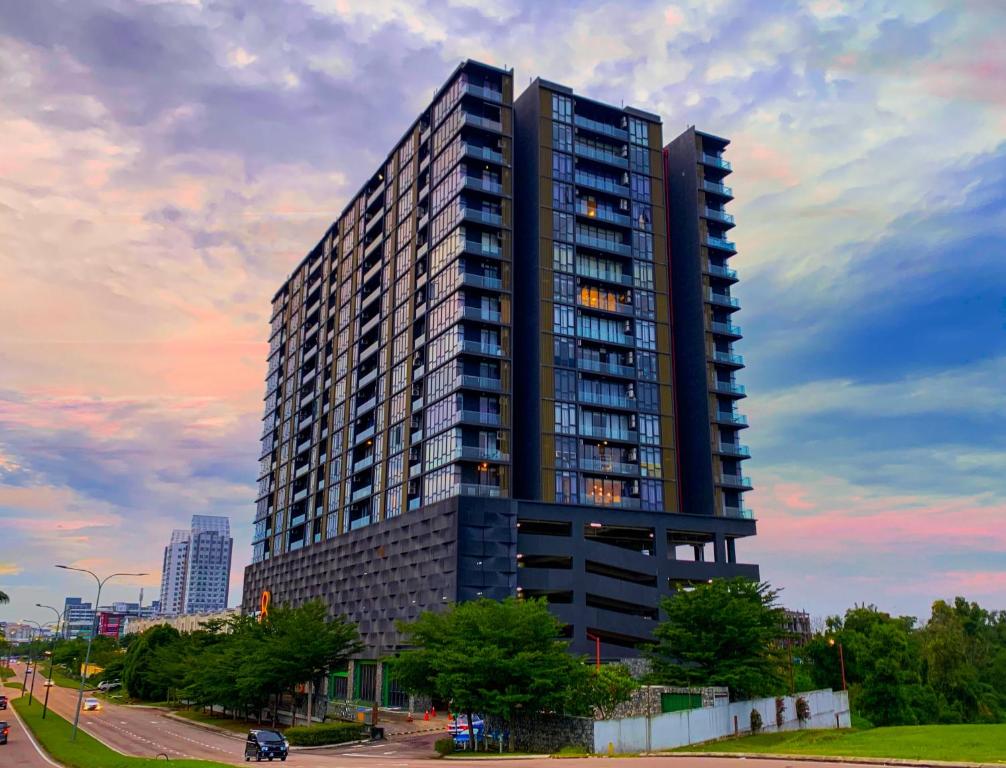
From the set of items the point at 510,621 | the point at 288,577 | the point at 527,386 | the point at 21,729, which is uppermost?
the point at 527,386

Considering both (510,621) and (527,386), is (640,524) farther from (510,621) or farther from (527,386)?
(510,621)

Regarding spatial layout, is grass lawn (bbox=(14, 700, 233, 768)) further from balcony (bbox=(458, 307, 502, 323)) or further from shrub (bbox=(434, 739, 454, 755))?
balcony (bbox=(458, 307, 502, 323))

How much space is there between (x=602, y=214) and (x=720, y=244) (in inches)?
665

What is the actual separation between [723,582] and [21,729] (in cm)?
6075

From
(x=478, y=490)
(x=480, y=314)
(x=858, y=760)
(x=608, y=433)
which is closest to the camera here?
(x=858, y=760)

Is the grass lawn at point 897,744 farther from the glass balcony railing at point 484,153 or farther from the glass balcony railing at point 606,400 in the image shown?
the glass balcony railing at point 484,153

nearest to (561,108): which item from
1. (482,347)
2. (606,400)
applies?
(482,347)

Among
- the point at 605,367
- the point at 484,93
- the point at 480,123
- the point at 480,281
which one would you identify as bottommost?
the point at 605,367

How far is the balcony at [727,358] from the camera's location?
343 ft

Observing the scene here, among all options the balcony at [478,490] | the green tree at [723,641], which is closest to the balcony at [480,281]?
the balcony at [478,490]

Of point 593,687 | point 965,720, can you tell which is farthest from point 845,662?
point 593,687

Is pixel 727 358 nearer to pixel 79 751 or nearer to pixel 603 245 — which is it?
pixel 603 245

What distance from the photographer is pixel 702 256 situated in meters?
108

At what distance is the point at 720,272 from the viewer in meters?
108
